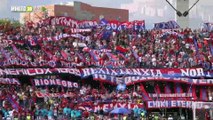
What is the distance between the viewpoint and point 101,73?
37.2 m

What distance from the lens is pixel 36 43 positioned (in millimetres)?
39906

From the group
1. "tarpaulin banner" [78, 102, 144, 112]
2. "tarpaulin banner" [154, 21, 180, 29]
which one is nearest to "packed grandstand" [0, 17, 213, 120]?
"tarpaulin banner" [78, 102, 144, 112]

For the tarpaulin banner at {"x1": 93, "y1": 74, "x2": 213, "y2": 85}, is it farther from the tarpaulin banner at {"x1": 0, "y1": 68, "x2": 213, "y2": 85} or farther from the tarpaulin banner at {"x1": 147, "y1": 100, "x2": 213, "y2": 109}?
the tarpaulin banner at {"x1": 147, "y1": 100, "x2": 213, "y2": 109}

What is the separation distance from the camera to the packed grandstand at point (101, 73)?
3344 centimetres

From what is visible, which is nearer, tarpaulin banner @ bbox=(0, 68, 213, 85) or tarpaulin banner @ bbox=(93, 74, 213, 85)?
tarpaulin banner @ bbox=(0, 68, 213, 85)

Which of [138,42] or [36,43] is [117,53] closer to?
[138,42]

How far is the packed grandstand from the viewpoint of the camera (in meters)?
33.4

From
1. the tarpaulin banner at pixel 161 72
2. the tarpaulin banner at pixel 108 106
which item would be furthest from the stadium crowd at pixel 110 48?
the tarpaulin banner at pixel 108 106

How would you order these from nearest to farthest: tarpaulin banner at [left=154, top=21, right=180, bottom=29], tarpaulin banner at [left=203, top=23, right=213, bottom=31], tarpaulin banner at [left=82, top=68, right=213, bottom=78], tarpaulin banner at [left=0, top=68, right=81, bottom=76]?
tarpaulin banner at [left=0, top=68, right=81, bottom=76], tarpaulin banner at [left=82, top=68, right=213, bottom=78], tarpaulin banner at [left=203, top=23, right=213, bottom=31], tarpaulin banner at [left=154, top=21, right=180, bottom=29]

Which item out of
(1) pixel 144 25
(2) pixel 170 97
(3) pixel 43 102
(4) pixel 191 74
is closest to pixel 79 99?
(3) pixel 43 102

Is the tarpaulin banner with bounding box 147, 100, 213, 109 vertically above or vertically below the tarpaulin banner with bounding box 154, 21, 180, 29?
below

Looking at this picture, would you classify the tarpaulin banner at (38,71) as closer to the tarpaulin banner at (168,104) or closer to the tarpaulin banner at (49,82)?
the tarpaulin banner at (49,82)

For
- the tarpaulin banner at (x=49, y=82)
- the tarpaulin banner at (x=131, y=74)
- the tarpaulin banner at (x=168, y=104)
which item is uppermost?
the tarpaulin banner at (x=131, y=74)

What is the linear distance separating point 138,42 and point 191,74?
605 centimetres
